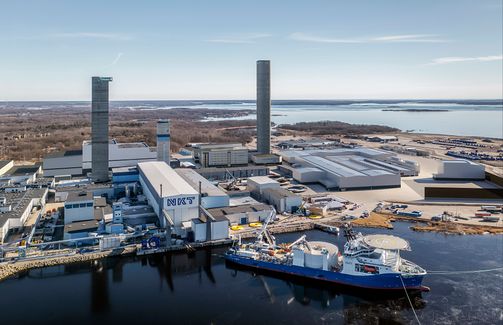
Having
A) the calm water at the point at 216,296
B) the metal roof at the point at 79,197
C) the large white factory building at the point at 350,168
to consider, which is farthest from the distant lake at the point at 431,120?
the metal roof at the point at 79,197

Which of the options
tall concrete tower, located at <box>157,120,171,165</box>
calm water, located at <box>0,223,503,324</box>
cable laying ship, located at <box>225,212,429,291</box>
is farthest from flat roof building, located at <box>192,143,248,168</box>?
cable laying ship, located at <box>225,212,429,291</box>

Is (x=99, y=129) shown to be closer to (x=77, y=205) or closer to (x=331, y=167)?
(x=77, y=205)

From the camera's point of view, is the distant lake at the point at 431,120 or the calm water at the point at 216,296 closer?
the calm water at the point at 216,296

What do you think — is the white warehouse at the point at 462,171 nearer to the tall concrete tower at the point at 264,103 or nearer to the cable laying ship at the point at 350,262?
the tall concrete tower at the point at 264,103

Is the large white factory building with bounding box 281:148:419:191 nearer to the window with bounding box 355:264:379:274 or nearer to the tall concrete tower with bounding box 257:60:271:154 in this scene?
the tall concrete tower with bounding box 257:60:271:154

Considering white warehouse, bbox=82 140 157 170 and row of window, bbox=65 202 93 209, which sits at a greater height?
white warehouse, bbox=82 140 157 170

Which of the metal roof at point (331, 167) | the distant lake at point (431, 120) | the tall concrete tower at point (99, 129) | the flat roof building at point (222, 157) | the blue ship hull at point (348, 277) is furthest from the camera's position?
the distant lake at point (431, 120)

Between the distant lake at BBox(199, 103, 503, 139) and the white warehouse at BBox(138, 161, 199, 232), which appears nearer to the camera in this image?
the white warehouse at BBox(138, 161, 199, 232)
